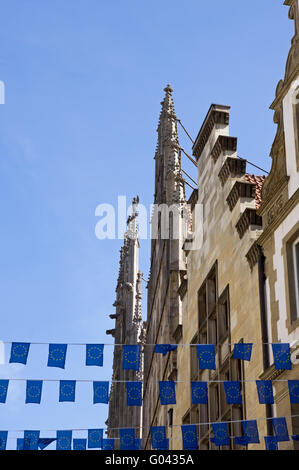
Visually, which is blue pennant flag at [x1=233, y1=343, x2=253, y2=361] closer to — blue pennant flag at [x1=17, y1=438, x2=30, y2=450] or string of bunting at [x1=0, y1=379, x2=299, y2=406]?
string of bunting at [x1=0, y1=379, x2=299, y2=406]

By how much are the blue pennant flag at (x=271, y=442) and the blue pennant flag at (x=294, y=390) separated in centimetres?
106

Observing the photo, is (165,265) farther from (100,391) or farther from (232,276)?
(100,391)

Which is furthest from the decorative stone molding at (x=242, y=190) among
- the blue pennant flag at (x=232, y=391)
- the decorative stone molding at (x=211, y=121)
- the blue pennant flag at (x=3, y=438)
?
the blue pennant flag at (x=3, y=438)

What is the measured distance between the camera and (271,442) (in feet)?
59.8

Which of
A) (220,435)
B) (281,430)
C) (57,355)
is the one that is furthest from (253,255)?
(57,355)

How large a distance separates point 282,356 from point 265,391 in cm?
98

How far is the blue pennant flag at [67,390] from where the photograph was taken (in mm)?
18609

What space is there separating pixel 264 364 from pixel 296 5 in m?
8.43

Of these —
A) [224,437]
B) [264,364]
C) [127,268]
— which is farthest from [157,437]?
[127,268]

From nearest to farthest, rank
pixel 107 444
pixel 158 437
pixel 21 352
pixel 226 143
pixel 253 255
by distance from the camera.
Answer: pixel 21 352 < pixel 158 437 < pixel 253 255 < pixel 107 444 < pixel 226 143

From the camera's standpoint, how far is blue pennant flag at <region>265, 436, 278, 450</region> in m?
18.1

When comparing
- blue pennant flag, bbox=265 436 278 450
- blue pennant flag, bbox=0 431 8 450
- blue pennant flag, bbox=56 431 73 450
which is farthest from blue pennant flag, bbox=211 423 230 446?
blue pennant flag, bbox=0 431 8 450

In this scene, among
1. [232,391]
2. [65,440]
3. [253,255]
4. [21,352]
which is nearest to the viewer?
[21,352]

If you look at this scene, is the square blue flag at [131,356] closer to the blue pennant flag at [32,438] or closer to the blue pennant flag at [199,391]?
the blue pennant flag at [199,391]
